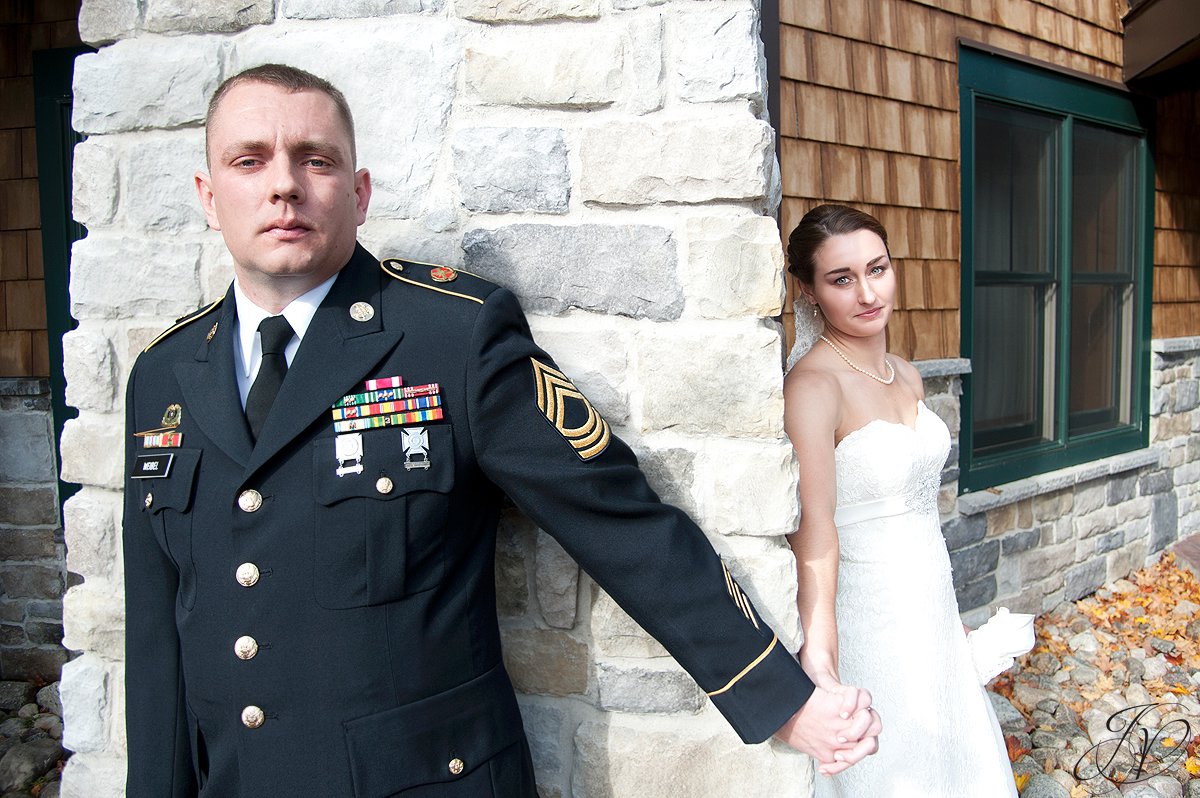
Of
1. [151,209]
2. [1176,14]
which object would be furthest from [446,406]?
[1176,14]

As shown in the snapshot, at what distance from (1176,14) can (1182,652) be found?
136 inches

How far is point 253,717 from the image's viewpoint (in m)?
1.55

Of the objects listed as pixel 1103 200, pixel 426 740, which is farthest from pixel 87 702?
pixel 1103 200

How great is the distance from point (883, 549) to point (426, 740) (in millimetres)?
1348

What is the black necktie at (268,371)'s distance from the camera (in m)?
1.59

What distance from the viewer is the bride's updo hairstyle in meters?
2.53

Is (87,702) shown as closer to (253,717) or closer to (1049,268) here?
(253,717)

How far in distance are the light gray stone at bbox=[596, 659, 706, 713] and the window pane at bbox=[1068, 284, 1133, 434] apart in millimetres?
4878

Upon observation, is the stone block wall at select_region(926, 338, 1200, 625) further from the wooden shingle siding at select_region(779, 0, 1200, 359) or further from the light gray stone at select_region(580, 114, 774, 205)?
the light gray stone at select_region(580, 114, 774, 205)

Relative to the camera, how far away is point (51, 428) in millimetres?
4168

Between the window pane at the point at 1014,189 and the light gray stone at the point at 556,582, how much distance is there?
407 cm

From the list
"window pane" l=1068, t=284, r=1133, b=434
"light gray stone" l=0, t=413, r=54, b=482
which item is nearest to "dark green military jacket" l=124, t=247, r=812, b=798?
"light gray stone" l=0, t=413, r=54, b=482

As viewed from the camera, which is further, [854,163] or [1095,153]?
[1095,153]

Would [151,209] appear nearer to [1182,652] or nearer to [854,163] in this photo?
[854,163]
